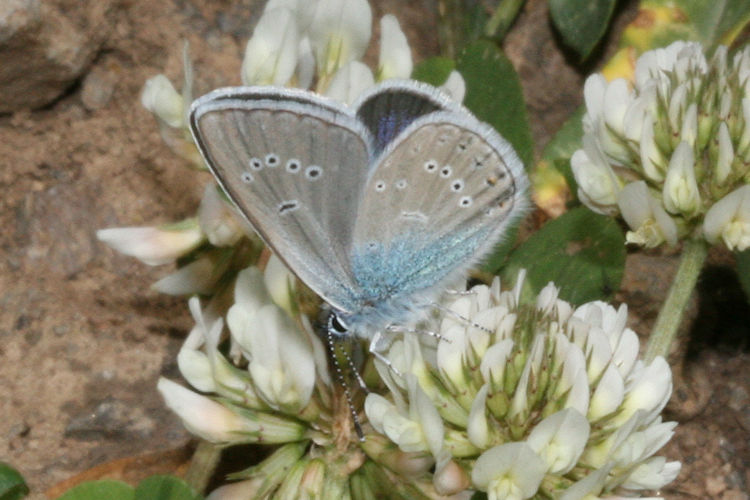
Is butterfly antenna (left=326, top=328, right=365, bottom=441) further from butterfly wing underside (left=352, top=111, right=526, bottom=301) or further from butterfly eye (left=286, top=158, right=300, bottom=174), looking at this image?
butterfly eye (left=286, top=158, right=300, bottom=174)

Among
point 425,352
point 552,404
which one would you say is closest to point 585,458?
point 552,404

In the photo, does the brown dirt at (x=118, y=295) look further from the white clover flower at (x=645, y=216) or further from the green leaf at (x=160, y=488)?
the white clover flower at (x=645, y=216)

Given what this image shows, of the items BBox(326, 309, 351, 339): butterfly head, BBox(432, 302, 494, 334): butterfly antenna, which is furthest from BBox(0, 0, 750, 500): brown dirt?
BBox(432, 302, 494, 334): butterfly antenna

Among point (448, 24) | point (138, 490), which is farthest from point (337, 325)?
point (448, 24)

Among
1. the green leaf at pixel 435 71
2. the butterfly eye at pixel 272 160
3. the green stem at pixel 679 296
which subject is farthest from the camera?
the green leaf at pixel 435 71

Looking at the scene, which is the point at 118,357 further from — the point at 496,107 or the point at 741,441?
the point at 741,441

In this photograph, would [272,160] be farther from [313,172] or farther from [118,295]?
[118,295]

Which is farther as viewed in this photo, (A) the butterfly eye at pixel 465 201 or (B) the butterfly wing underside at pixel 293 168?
(A) the butterfly eye at pixel 465 201

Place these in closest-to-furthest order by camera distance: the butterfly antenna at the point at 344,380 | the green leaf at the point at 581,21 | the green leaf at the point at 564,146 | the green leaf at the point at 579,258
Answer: the butterfly antenna at the point at 344,380
the green leaf at the point at 579,258
the green leaf at the point at 564,146
the green leaf at the point at 581,21

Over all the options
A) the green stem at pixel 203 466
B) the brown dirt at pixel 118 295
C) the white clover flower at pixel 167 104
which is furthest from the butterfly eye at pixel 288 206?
the brown dirt at pixel 118 295
